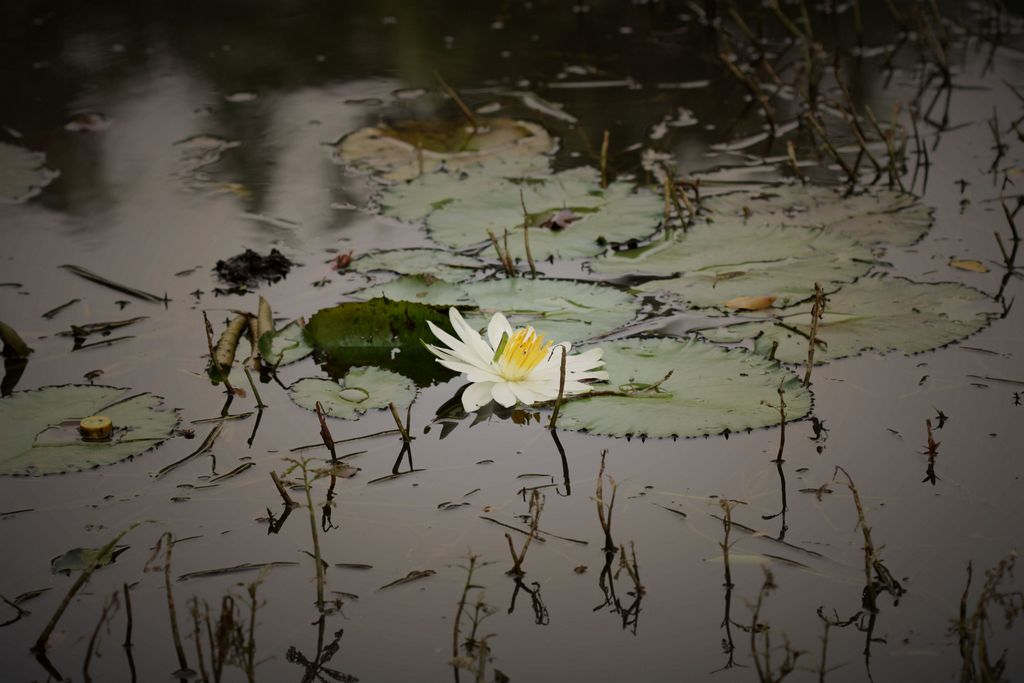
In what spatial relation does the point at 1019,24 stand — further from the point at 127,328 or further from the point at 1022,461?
the point at 127,328

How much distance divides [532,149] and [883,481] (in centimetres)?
184

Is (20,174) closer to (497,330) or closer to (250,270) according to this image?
(250,270)

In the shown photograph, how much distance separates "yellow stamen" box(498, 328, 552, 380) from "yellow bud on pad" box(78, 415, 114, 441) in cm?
72

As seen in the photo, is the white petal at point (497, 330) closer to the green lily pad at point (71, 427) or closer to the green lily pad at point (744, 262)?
the green lily pad at point (744, 262)

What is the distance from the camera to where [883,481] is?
1.74 metres

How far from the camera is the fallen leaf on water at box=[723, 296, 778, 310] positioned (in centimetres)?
230

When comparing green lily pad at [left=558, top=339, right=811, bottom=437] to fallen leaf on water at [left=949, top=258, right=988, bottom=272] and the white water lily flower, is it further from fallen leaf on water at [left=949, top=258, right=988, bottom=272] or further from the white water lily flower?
fallen leaf on water at [left=949, top=258, right=988, bottom=272]

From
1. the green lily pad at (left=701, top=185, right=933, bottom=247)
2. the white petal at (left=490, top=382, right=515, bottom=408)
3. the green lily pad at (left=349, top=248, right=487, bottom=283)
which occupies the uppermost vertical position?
the green lily pad at (left=701, top=185, right=933, bottom=247)

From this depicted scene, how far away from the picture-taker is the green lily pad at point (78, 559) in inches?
61.3

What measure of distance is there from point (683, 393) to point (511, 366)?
0.33m

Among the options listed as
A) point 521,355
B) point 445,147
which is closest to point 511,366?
point 521,355

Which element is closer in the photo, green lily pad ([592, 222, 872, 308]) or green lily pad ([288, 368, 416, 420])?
green lily pad ([288, 368, 416, 420])

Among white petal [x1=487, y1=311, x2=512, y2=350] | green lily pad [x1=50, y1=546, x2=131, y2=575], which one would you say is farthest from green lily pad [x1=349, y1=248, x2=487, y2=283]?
green lily pad [x1=50, y1=546, x2=131, y2=575]

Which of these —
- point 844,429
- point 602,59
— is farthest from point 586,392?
point 602,59
